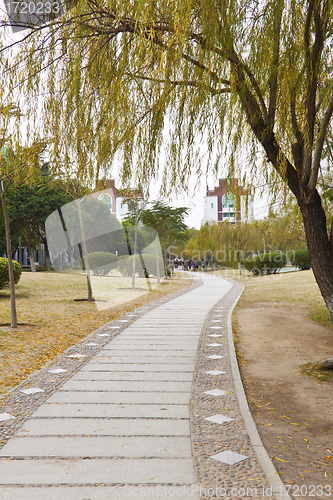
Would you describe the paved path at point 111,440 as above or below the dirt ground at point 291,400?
above

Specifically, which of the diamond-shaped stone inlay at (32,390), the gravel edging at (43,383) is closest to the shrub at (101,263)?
the gravel edging at (43,383)

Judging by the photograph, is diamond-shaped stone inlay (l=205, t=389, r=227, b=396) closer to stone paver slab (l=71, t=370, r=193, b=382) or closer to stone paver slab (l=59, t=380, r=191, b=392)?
stone paver slab (l=59, t=380, r=191, b=392)

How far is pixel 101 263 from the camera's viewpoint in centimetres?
2477

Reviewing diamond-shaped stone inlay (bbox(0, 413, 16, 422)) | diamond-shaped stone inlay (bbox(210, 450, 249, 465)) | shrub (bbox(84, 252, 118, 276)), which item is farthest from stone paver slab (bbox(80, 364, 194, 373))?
shrub (bbox(84, 252, 118, 276))

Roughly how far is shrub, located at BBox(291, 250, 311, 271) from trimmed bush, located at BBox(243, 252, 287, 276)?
32.1 inches

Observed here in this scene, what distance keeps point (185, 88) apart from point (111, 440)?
10.4 feet

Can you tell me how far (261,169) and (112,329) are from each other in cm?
441

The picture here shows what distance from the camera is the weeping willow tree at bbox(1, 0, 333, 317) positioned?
3.74 meters

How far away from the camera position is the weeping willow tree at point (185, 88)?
12.3 ft

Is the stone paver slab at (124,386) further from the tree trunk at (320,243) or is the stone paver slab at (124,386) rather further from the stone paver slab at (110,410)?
the tree trunk at (320,243)

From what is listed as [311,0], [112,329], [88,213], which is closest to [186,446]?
[311,0]

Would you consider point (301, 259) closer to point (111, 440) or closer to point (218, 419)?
point (218, 419)

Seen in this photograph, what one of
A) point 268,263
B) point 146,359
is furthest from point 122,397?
point 268,263

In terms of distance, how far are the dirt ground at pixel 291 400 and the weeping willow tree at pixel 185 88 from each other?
3.80ft
